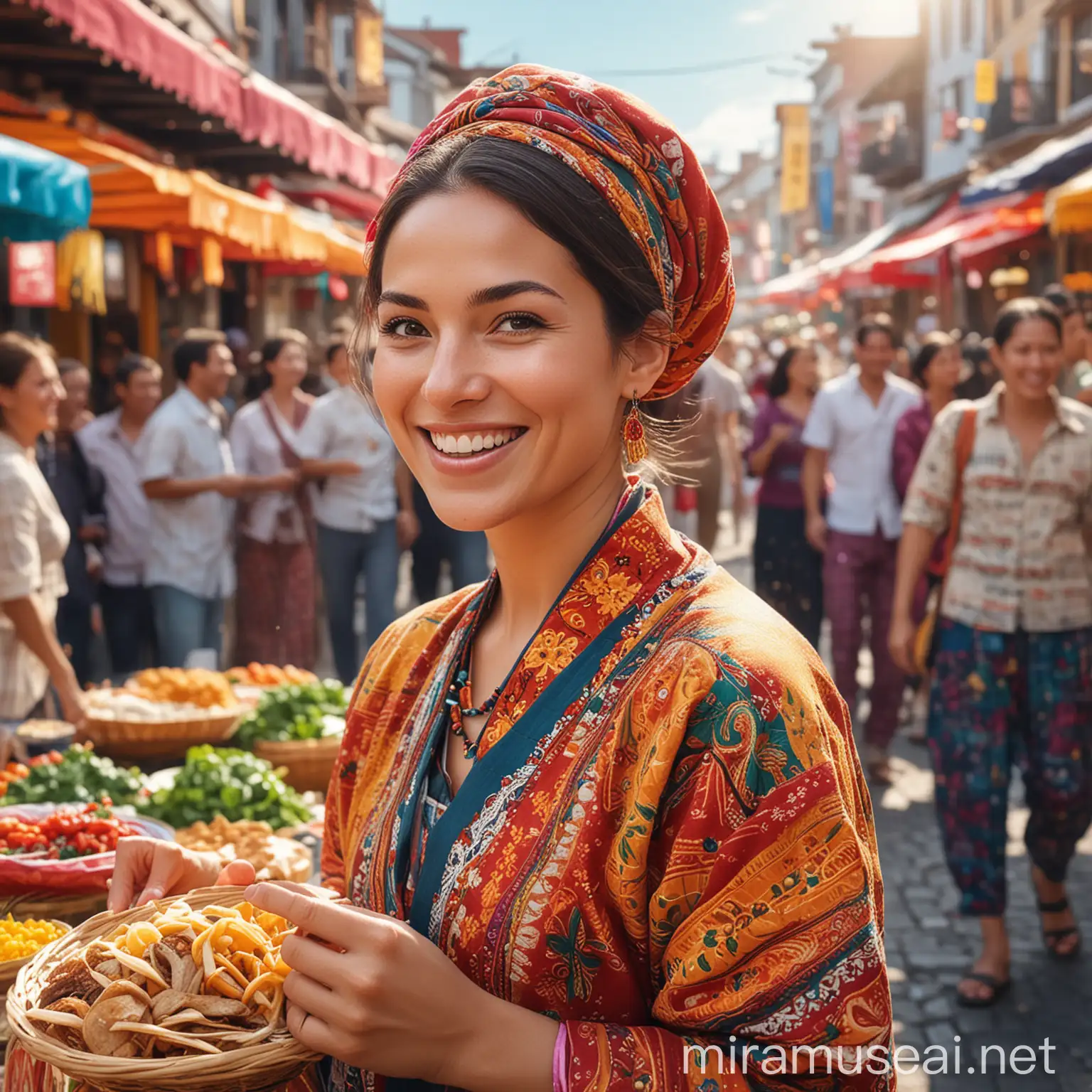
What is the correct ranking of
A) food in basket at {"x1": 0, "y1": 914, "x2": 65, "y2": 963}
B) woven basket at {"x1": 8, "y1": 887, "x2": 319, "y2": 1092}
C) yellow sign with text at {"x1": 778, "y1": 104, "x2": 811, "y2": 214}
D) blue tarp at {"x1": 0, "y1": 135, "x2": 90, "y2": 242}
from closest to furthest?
woven basket at {"x1": 8, "y1": 887, "x2": 319, "y2": 1092}, food in basket at {"x1": 0, "y1": 914, "x2": 65, "y2": 963}, blue tarp at {"x1": 0, "y1": 135, "x2": 90, "y2": 242}, yellow sign with text at {"x1": 778, "y1": 104, "x2": 811, "y2": 214}

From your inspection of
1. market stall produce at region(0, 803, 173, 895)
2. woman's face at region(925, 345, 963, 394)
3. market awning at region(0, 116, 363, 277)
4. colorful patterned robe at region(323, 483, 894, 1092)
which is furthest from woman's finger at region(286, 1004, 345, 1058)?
woman's face at region(925, 345, 963, 394)

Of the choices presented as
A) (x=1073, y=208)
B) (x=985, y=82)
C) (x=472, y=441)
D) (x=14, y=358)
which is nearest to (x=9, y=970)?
(x=472, y=441)

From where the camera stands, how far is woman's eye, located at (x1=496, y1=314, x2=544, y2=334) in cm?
154

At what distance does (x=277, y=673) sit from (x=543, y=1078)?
407cm

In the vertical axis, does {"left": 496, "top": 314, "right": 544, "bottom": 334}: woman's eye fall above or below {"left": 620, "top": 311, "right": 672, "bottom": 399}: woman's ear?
above

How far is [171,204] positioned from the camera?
7516mm

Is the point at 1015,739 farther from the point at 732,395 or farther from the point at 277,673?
the point at 732,395

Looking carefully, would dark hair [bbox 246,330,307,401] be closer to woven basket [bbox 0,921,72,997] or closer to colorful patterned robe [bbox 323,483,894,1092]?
woven basket [bbox 0,921,72,997]

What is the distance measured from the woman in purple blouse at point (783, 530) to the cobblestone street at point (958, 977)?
188 centimetres

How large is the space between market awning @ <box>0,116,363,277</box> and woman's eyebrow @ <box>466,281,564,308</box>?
4.33 m

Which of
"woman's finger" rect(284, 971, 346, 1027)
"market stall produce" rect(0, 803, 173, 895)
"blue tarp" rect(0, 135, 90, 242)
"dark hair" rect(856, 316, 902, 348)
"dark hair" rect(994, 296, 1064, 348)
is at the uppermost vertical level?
"blue tarp" rect(0, 135, 90, 242)

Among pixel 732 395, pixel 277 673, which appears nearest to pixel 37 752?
pixel 277 673

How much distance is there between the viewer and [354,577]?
812cm

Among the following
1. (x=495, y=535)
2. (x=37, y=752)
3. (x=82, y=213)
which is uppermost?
(x=82, y=213)
